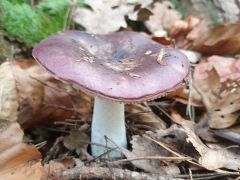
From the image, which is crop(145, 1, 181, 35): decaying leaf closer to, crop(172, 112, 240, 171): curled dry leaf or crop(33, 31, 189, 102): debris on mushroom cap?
crop(33, 31, 189, 102): debris on mushroom cap

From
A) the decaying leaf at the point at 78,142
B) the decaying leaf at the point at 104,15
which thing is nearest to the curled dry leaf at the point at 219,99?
the decaying leaf at the point at 78,142

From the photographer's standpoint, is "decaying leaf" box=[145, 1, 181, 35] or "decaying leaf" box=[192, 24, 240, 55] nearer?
"decaying leaf" box=[192, 24, 240, 55]

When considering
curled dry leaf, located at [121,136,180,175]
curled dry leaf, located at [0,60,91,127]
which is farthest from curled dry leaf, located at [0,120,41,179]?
curled dry leaf, located at [121,136,180,175]

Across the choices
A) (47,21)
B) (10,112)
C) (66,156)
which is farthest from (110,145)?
(47,21)

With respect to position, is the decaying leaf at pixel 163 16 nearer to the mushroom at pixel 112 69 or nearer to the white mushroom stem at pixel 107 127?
the mushroom at pixel 112 69

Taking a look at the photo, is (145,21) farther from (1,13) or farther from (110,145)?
(110,145)
